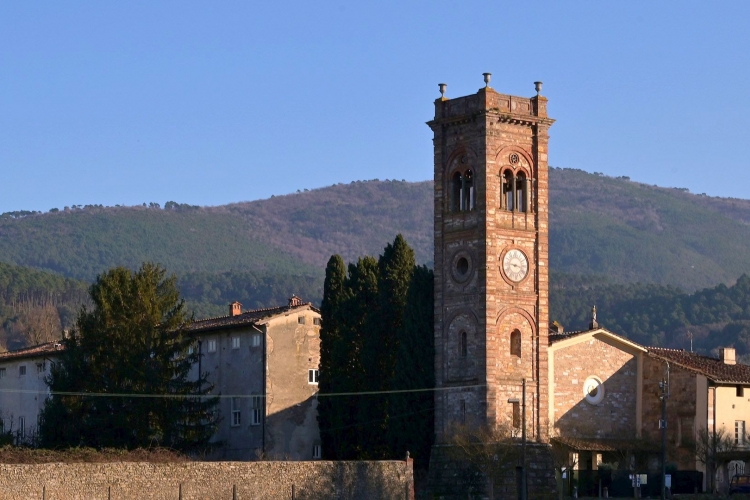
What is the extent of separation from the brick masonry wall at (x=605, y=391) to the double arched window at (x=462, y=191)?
7.67 m

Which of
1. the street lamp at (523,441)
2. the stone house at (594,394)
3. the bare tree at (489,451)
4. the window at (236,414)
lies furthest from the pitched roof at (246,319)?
the street lamp at (523,441)

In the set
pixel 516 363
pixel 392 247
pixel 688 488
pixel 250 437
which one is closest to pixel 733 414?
pixel 688 488

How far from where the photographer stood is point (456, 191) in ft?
211

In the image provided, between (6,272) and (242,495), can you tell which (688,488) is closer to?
(242,495)

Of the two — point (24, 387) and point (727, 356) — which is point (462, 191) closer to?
point (727, 356)

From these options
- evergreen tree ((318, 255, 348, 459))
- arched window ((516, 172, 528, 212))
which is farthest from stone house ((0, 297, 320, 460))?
arched window ((516, 172, 528, 212))

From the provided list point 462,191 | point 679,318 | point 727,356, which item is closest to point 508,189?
point 462,191

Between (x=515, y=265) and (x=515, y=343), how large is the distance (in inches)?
126

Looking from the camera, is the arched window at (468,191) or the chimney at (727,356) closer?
the arched window at (468,191)

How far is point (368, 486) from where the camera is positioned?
59.2 m

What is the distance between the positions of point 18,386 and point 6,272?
94.2 meters

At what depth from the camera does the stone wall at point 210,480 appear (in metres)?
51.6

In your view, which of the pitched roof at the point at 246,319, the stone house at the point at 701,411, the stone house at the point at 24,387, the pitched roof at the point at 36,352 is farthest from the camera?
the pitched roof at the point at 36,352

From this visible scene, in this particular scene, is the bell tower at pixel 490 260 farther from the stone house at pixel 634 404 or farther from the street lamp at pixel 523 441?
the stone house at pixel 634 404
